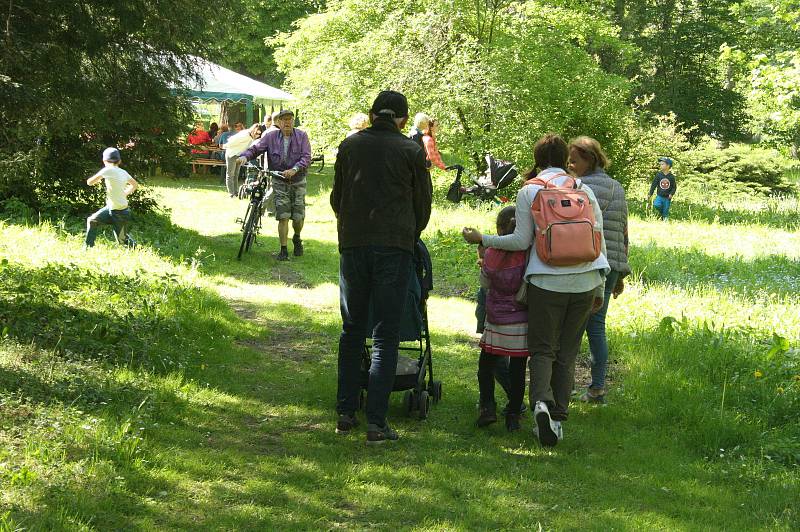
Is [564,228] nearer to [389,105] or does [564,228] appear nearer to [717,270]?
[389,105]

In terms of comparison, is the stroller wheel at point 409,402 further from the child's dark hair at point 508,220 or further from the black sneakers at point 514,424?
the child's dark hair at point 508,220

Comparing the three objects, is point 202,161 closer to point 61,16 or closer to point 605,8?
point 61,16

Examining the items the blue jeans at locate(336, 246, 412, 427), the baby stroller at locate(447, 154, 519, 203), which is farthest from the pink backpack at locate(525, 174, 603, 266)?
the baby stroller at locate(447, 154, 519, 203)

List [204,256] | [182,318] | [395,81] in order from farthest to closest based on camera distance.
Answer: [395,81]
[204,256]
[182,318]

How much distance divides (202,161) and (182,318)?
62.6 ft

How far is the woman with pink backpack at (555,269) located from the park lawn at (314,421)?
1.38 feet

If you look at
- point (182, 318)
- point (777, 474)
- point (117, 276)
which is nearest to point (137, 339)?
point (182, 318)

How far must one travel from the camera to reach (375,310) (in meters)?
5.72

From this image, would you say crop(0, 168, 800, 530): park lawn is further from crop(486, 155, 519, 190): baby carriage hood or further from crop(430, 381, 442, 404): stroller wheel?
crop(486, 155, 519, 190): baby carriage hood

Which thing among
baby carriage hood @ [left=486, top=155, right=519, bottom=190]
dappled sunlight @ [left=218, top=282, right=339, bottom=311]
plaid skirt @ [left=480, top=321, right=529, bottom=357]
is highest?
baby carriage hood @ [left=486, top=155, right=519, bottom=190]

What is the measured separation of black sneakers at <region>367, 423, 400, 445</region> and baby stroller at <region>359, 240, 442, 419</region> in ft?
1.65

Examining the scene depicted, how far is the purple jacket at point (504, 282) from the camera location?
5855mm

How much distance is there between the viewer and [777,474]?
17.7 feet

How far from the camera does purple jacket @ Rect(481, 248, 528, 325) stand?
19.2 ft
